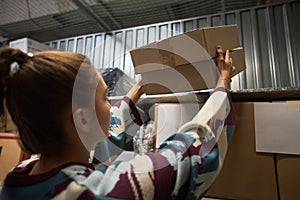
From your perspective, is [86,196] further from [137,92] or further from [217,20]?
[217,20]

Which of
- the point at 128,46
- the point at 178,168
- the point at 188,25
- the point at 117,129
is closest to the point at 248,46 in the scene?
the point at 188,25

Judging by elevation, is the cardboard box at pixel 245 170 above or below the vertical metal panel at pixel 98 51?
below

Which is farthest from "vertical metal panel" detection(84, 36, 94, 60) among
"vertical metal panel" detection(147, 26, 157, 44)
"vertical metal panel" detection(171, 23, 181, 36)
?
"vertical metal panel" detection(171, 23, 181, 36)

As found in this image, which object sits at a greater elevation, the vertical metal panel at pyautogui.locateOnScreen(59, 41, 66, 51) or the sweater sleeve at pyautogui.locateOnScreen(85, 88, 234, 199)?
the vertical metal panel at pyautogui.locateOnScreen(59, 41, 66, 51)

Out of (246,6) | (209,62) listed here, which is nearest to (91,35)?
(246,6)

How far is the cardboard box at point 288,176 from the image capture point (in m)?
0.83

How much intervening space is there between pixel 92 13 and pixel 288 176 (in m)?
1.59

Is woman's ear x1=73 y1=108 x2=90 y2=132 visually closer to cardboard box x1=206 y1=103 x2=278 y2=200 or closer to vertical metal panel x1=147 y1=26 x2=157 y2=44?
cardboard box x1=206 y1=103 x2=278 y2=200

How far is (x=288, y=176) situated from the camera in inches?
33.5

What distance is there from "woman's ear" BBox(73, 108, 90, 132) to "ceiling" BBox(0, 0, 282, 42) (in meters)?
1.19

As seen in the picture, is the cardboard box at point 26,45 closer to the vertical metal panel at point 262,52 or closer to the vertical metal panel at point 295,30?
the vertical metal panel at point 262,52

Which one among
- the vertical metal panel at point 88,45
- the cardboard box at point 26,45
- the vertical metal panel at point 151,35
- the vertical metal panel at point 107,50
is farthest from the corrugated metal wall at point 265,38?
the cardboard box at point 26,45

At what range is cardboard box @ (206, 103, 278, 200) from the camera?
873 millimetres

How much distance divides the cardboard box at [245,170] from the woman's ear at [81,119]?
25.2 inches
